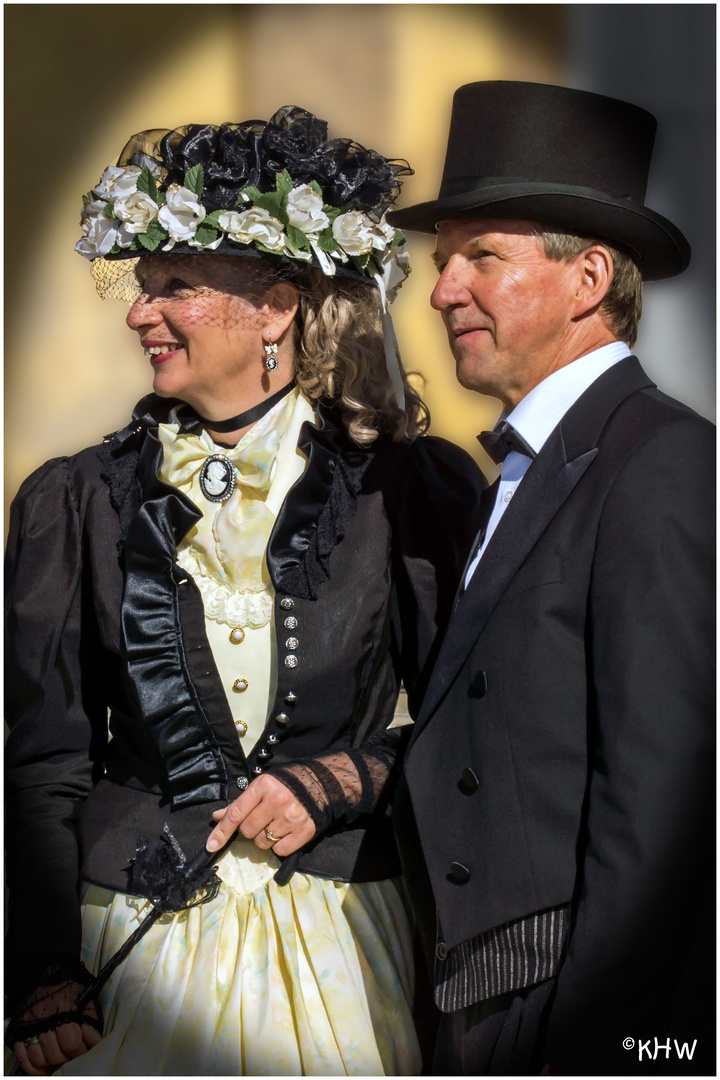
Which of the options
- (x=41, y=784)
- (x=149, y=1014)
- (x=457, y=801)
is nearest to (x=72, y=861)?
(x=41, y=784)

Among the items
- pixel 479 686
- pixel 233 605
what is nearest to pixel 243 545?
pixel 233 605

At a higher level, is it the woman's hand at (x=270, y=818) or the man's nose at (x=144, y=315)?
the man's nose at (x=144, y=315)

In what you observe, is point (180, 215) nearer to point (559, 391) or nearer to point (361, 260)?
point (361, 260)

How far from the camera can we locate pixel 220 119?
4.57 m

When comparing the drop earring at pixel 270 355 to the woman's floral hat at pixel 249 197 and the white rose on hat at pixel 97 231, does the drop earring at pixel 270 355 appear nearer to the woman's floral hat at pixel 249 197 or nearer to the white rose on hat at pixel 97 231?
the woman's floral hat at pixel 249 197

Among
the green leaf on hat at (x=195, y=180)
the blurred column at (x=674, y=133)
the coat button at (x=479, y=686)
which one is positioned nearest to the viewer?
the coat button at (x=479, y=686)

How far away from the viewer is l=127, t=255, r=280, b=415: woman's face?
6.85 feet

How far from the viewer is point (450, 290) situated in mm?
1830

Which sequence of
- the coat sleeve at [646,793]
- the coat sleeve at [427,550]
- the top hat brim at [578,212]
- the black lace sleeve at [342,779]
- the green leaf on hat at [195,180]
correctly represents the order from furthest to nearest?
the coat sleeve at [427,550] → the green leaf on hat at [195,180] → the black lace sleeve at [342,779] → the top hat brim at [578,212] → the coat sleeve at [646,793]

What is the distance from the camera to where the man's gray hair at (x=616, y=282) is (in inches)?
69.8

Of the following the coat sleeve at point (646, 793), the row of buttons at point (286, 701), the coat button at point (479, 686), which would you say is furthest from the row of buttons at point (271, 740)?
the coat sleeve at point (646, 793)

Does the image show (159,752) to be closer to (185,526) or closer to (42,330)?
(185,526)

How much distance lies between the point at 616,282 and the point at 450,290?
0.31m

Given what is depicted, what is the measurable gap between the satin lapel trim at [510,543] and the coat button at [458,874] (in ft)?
0.90
